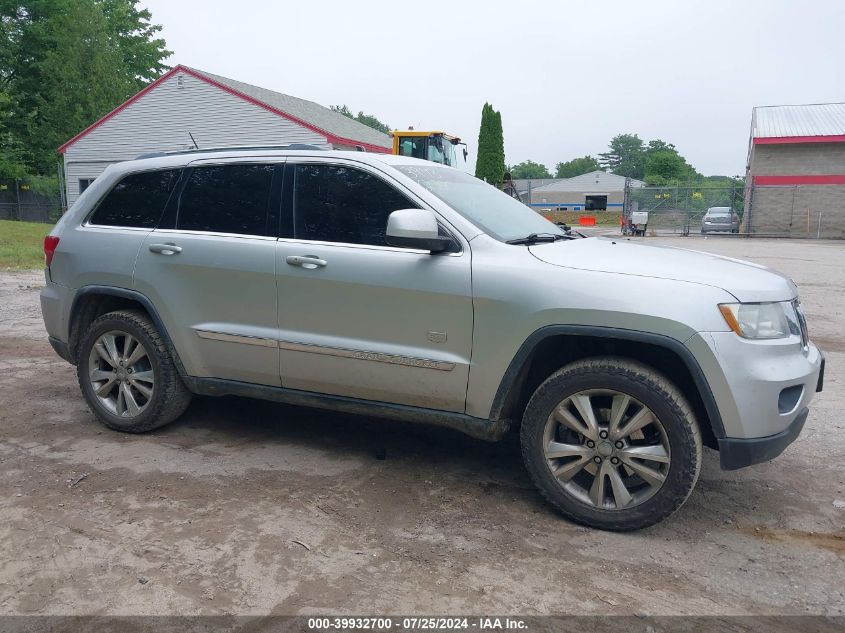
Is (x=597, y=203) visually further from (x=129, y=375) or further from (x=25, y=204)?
(x=129, y=375)

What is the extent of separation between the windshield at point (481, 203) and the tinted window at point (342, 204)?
0.21 m

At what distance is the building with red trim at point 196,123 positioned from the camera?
2644cm

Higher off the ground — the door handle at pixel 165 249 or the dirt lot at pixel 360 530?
the door handle at pixel 165 249

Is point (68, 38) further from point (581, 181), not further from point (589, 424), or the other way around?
point (581, 181)

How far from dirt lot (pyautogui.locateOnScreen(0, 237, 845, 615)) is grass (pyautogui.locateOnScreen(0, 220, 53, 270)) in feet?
35.5

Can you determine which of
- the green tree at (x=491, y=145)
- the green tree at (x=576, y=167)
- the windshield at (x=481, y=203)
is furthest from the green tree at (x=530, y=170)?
the windshield at (x=481, y=203)

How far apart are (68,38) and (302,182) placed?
38.9 m

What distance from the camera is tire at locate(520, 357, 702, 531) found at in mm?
3234

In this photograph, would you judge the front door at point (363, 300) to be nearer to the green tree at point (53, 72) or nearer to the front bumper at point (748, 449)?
the front bumper at point (748, 449)

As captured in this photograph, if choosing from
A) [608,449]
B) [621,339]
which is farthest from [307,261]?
[608,449]

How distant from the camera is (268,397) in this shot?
423cm

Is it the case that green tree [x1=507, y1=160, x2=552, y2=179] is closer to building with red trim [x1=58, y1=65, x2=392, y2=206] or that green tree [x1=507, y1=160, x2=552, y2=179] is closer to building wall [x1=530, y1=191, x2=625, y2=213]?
building wall [x1=530, y1=191, x2=625, y2=213]

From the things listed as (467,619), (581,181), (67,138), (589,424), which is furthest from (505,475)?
(581,181)

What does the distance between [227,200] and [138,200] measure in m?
0.77
